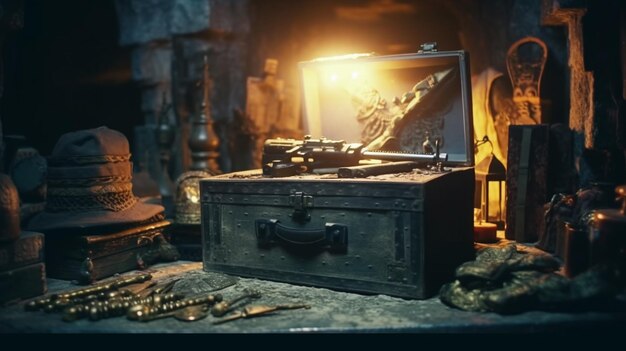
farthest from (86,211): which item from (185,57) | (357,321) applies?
(185,57)

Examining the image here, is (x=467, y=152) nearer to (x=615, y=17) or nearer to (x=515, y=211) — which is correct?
(x=515, y=211)

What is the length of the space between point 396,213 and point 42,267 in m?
1.93

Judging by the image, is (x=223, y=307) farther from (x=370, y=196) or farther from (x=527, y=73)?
(x=527, y=73)

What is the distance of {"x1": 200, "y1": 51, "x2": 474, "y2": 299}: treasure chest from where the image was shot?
10.8 ft

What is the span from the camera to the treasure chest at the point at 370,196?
3.28 meters

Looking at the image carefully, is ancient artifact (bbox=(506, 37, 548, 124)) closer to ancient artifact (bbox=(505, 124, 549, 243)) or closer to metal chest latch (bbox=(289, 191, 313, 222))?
ancient artifact (bbox=(505, 124, 549, 243))

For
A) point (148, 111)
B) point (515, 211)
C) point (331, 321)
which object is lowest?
point (331, 321)

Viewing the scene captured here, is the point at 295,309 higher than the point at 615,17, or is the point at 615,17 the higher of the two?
the point at 615,17

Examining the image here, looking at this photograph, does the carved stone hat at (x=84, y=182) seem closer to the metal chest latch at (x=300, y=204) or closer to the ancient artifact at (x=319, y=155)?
the ancient artifact at (x=319, y=155)

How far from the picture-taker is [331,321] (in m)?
2.95

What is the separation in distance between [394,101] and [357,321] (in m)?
2.15

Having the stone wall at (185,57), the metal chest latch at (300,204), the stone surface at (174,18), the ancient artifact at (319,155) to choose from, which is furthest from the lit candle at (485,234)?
the stone surface at (174,18)

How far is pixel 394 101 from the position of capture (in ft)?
15.3

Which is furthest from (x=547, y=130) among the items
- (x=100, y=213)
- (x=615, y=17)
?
(x=100, y=213)
